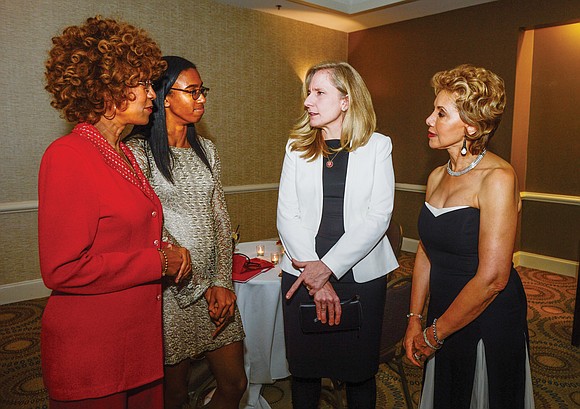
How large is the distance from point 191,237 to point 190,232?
21mm

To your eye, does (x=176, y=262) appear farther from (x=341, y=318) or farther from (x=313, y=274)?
(x=341, y=318)

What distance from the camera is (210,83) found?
5629 millimetres

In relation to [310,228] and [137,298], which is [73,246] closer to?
[137,298]

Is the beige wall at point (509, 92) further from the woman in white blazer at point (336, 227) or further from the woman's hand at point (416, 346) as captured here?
the woman's hand at point (416, 346)

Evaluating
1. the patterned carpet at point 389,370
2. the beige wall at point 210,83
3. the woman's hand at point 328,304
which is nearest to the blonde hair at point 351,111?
the woman's hand at point 328,304

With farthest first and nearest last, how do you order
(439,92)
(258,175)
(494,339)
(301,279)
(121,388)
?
(258,175) < (301,279) < (439,92) < (494,339) < (121,388)

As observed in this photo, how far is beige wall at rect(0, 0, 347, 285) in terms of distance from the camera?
14.3ft

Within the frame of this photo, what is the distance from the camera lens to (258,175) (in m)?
6.30

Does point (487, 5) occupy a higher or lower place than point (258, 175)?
higher

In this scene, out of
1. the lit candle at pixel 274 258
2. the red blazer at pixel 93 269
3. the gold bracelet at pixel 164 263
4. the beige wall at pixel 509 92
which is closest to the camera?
the red blazer at pixel 93 269

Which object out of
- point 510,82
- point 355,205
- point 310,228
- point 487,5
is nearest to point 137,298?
point 310,228

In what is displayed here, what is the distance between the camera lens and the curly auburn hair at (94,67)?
1.45 metres

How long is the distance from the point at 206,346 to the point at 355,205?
2.89 ft

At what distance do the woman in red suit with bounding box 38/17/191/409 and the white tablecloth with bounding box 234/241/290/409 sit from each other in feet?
3.51
